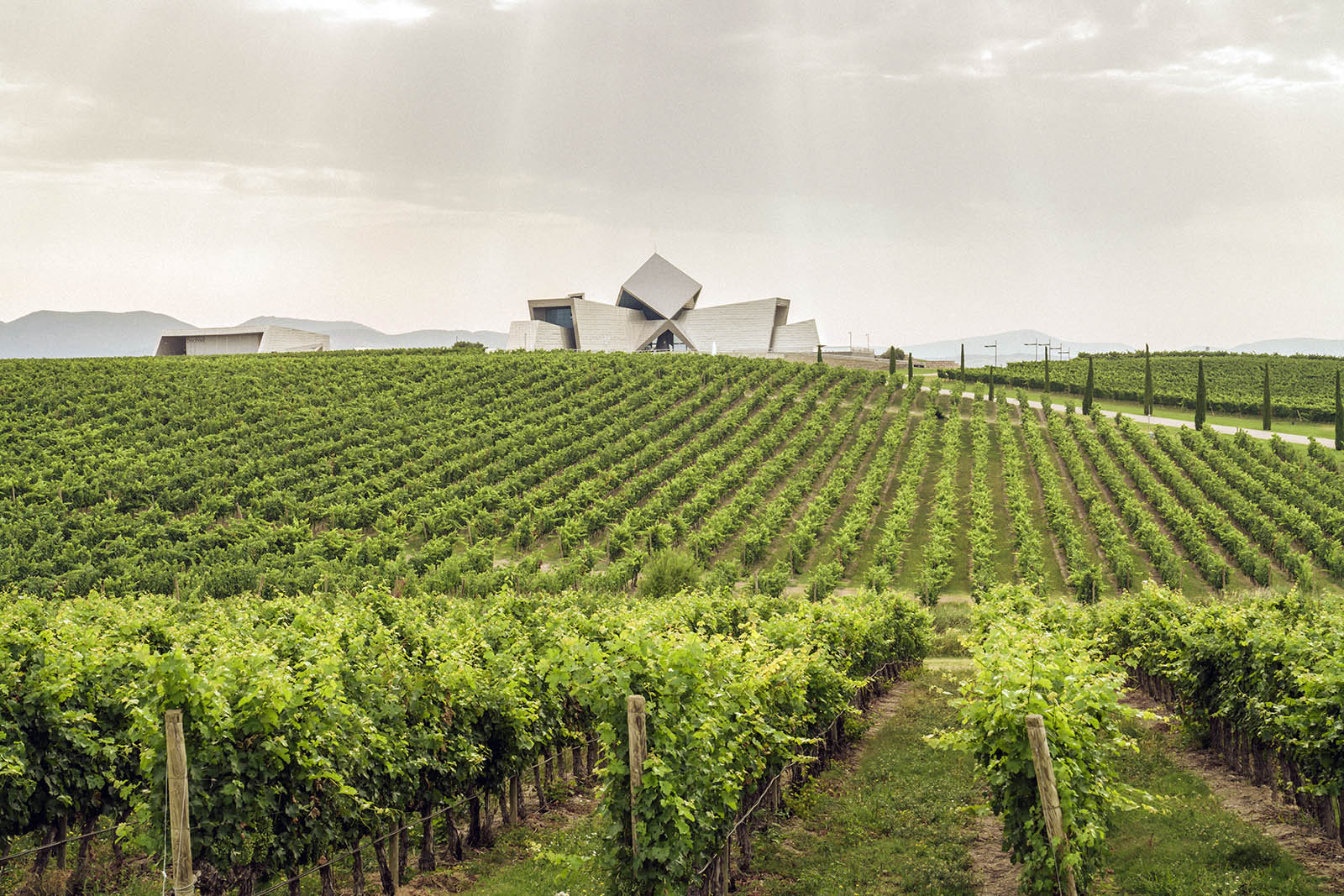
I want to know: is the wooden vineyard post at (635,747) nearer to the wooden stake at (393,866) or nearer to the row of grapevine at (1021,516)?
the wooden stake at (393,866)

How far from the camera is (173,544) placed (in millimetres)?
39750

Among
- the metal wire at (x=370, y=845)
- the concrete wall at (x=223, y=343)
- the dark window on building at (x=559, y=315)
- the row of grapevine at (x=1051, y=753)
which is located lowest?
the metal wire at (x=370, y=845)

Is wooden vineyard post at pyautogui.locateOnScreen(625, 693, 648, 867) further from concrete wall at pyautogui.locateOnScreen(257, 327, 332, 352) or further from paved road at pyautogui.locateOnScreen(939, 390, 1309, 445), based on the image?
concrete wall at pyautogui.locateOnScreen(257, 327, 332, 352)

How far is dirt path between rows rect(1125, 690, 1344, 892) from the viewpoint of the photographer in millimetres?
10650

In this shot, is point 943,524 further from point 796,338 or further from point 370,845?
point 796,338

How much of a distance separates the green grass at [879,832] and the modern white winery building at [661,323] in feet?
308

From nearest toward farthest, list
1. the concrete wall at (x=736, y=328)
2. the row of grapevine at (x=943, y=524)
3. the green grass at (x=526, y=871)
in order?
the green grass at (x=526, y=871) < the row of grapevine at (x=943, y=524) < the concrete wall at (x=736, y=328)

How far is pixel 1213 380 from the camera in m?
86.9

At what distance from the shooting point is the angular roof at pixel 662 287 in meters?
117

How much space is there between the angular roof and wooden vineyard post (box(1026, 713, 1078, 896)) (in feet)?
359

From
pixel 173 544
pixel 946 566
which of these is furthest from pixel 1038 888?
pixel 173 544

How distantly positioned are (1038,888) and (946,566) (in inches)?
1160

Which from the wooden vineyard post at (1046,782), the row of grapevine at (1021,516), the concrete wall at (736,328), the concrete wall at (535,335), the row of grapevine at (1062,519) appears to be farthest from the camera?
the concrete wall at (736,328)

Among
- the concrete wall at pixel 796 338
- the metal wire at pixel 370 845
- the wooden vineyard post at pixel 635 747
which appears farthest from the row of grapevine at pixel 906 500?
the concrete wall at pixel 796 338
